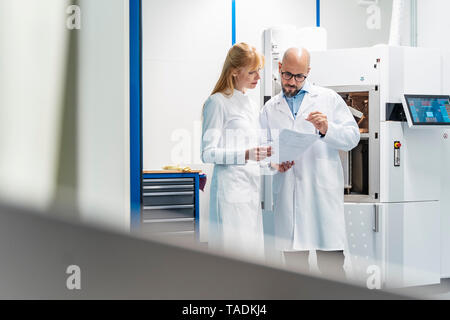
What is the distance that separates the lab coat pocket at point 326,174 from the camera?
215cm

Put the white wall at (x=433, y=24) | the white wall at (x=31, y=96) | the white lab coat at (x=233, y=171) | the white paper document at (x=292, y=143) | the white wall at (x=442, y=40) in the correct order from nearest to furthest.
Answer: the white wall at (x=31, y=96) < the white lab coat at (x=233, y=171) < the white paper document at (x=292, y=143) < the white wall at (x=442, y=40) < the white wall at (x=433, y=24)

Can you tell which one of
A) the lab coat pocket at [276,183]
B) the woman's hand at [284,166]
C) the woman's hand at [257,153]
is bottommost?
the lab coat pocket at [276,183]

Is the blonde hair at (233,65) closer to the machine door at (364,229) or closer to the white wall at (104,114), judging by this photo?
the white wall at (104,114)

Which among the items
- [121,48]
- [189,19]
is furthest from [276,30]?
[121,48]

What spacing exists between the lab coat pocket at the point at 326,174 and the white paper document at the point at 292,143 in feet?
0.36

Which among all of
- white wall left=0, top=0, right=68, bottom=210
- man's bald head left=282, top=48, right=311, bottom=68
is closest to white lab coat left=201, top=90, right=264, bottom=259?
man's bald head left=282, top=48, right=311, bottom=68

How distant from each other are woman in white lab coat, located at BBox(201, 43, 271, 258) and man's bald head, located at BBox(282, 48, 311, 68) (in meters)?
0.27

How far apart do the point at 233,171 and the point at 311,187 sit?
0.43 meters

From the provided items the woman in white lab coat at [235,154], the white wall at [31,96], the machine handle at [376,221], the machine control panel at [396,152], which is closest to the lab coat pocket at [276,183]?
the woman in white lab coat at [235,154]

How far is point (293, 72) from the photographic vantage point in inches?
86.5

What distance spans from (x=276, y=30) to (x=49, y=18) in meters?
1.65

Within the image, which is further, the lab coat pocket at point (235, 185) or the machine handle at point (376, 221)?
the machine handle at point (376, 221)

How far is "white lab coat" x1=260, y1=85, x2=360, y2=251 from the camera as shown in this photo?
214cm

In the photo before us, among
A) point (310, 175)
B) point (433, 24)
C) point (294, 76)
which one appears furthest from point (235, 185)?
point (433, 24)
